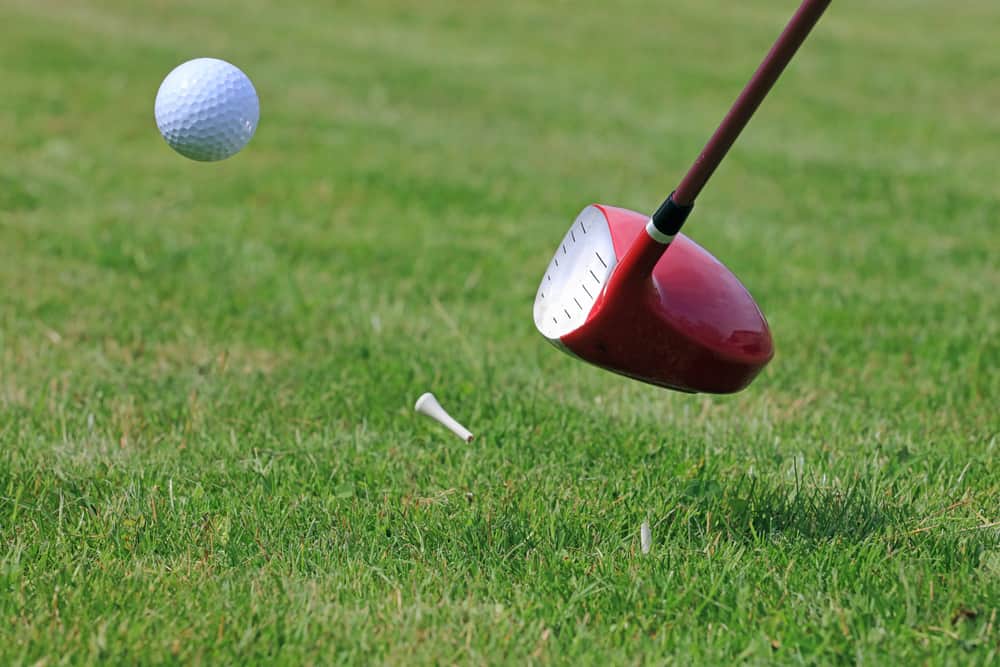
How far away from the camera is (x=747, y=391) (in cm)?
420

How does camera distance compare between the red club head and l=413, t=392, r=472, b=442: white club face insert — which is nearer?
the red club head

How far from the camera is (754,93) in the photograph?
8.12 feet

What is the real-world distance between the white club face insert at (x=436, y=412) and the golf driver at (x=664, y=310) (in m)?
0.72

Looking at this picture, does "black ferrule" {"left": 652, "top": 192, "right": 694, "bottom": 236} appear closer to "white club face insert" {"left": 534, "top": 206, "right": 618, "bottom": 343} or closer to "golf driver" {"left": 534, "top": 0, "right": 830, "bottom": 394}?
"golf driver" {"left": 534, "top": 0, "right": 830, "bottom": 394}

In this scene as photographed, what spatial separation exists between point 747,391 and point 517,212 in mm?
3021

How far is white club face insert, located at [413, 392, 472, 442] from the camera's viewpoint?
11.4 ft

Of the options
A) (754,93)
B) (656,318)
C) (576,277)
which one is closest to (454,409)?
(576,277)

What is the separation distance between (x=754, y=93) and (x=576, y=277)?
71 centimetres

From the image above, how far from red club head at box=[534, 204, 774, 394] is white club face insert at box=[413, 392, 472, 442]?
28.3 inches

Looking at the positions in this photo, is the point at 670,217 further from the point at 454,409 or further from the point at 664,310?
the point at 454,409

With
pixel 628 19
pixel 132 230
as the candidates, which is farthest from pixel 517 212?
pixel 628 19

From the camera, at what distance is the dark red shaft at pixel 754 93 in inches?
95.7

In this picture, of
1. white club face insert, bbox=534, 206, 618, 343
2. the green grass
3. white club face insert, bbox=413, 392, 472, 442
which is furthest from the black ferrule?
white club face insert, bbox=413, 392, 472, 442

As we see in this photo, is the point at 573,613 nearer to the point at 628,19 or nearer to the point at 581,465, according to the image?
the point at 581,465
